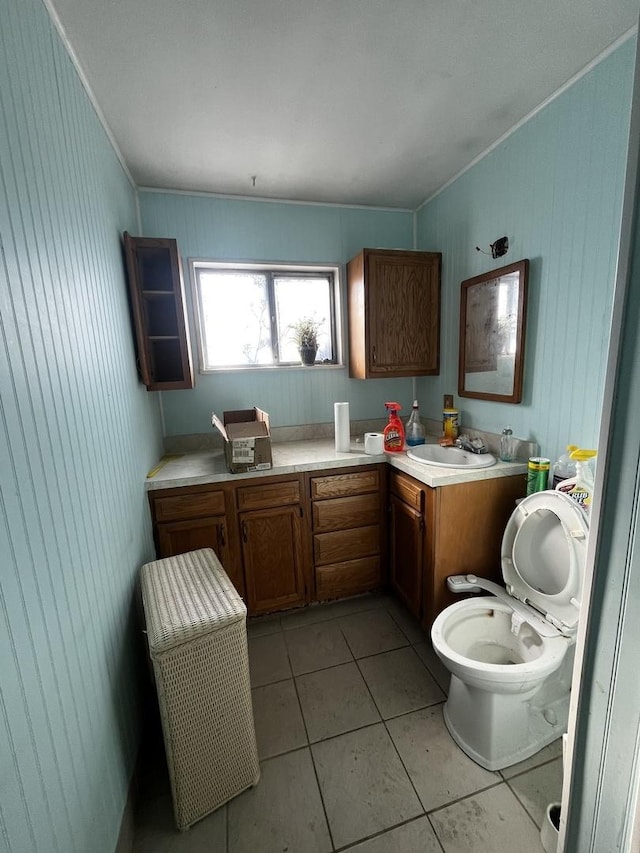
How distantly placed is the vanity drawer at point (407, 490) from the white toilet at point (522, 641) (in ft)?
1.33

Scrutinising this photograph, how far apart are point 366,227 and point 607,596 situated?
2474 mm

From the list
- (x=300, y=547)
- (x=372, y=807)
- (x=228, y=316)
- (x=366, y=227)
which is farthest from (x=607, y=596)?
(x=366, y=227)

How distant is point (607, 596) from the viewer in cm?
61

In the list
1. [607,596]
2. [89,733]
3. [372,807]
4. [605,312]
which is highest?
[605,312]

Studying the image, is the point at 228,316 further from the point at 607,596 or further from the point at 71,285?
the point at 607,596

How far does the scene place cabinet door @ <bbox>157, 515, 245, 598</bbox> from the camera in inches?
69.1

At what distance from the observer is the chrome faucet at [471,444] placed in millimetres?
1933

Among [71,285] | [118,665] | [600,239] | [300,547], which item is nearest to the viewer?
[71,285]

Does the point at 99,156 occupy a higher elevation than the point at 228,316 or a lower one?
higher

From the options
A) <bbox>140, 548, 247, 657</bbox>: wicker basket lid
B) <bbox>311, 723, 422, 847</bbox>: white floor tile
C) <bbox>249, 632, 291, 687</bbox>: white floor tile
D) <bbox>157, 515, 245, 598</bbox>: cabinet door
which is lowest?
<bbox>249, 632, 291, 687</bbox>: white floor tile

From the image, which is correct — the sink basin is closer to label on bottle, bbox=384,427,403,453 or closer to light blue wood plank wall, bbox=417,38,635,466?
label on bottle, bbox=384,427,403,453

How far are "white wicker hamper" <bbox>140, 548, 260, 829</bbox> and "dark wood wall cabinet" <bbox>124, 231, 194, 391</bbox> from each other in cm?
111

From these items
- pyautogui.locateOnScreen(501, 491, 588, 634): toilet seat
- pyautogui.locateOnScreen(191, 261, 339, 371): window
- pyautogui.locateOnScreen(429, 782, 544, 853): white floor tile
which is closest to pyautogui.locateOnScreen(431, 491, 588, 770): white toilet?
pyautogui.locateOnScreen(501, 491, 588, 634): toilet seat

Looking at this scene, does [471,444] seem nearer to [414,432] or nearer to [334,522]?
[414,432]
